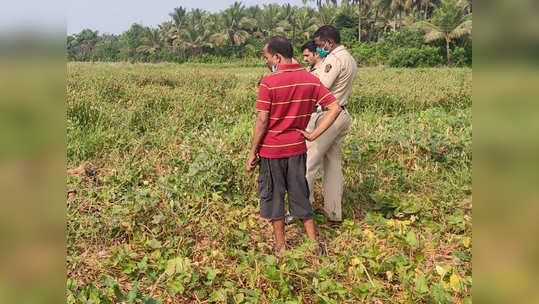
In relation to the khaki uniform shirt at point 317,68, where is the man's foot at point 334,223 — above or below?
below

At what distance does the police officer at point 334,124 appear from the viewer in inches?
129

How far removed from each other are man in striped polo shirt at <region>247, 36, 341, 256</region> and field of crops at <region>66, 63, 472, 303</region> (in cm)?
30

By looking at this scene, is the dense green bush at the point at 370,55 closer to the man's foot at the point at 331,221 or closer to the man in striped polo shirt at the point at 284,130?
the man's foot at the point at 331,221

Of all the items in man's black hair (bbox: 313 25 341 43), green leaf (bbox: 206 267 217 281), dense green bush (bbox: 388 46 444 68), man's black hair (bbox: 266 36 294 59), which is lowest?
green leaf (bbox: 206 267 217 281)

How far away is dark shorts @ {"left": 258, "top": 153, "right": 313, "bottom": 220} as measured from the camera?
2.82m

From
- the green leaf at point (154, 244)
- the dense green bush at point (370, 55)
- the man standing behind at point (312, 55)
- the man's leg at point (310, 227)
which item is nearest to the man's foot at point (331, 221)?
the man's leg at point (310, 227)

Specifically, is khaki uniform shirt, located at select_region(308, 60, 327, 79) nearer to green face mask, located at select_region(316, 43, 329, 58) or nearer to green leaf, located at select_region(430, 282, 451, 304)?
green face mask, located at select_region(316, 43, 329, 58)

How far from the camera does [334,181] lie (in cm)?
343

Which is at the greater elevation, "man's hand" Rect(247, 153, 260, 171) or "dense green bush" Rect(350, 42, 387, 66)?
"dense green bush" Rect(350, 42, 387, 66)

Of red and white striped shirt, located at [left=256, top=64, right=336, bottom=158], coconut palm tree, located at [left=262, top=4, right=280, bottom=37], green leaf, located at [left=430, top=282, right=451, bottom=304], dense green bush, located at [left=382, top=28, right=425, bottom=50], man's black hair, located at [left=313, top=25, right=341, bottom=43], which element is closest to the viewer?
green leaf, located at [left=430, top=282, right=451, bottom=304]

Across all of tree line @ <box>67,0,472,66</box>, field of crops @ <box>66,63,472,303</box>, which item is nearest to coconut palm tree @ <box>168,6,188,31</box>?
tree line @ <box>67,0,472,66</box>
